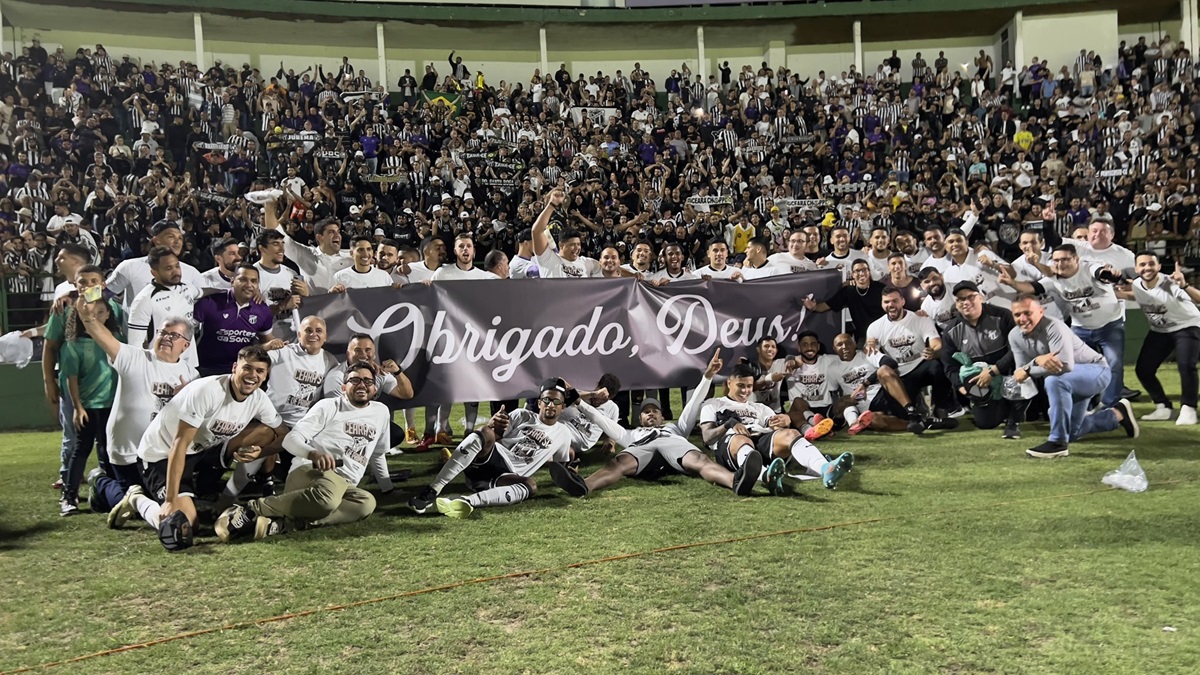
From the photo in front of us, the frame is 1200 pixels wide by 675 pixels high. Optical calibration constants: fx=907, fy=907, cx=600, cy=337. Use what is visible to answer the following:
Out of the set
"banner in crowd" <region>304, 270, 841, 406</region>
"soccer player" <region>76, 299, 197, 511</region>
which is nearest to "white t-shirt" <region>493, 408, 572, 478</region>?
"banner in crowd" <region>304, 270, 841, 406</region>

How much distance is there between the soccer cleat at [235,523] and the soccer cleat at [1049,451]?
6.36 metres

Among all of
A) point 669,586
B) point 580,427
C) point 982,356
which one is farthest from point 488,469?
point 982,356

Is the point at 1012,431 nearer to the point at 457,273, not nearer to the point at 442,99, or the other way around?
the point at 457,273

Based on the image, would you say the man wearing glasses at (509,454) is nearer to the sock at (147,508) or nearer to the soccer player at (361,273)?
the sock at (147,508)

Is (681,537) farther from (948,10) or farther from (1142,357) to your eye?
(948,10)

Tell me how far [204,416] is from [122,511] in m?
0.90

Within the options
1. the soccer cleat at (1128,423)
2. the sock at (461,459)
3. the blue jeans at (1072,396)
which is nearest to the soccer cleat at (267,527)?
the sock at (461,459)

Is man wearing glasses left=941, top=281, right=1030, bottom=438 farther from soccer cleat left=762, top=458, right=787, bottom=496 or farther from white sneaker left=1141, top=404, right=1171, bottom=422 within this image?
soccer cleat left=762, top=458, right=787, bottom=496

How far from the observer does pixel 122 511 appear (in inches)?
245

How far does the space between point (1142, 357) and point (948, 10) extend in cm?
1937

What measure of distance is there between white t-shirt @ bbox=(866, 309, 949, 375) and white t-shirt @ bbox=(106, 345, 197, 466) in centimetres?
696

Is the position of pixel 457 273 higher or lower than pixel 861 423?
higher

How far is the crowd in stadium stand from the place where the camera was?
9742 mm

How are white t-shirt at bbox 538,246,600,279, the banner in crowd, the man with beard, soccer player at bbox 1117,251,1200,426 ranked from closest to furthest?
the banner in crowd, soccer player at bbox 1117,251,1200,426, the man with beard, white t-shirt at bbox 538,246,600,279
